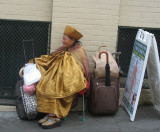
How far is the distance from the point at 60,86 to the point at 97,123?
2.98 feet

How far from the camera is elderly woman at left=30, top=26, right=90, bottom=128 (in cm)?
501

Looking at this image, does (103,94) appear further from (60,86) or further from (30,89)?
(30,89)

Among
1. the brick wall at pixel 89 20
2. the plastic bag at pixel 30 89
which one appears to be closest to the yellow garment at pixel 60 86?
the plastic bag at pixel 30 89

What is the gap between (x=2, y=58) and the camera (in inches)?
235

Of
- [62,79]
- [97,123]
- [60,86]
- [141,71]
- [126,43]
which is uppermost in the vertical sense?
[126,43]

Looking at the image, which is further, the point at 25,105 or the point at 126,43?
the point at 126,43

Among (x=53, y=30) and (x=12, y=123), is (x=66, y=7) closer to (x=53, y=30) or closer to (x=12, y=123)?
(x=53, y=30)

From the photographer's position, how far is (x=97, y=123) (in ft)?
17.5

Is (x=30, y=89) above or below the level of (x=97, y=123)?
above

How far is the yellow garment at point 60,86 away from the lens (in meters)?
5.00

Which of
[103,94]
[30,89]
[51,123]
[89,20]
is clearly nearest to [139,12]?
[89,20]

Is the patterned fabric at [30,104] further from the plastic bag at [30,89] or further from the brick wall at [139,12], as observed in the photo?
the brick wall at [139,12]

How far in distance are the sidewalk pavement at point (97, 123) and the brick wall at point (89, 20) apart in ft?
3.95

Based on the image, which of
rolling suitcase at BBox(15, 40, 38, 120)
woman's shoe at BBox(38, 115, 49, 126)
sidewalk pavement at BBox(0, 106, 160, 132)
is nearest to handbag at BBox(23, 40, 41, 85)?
rolling suitcase at BBox(15, 40, 38, 120)
